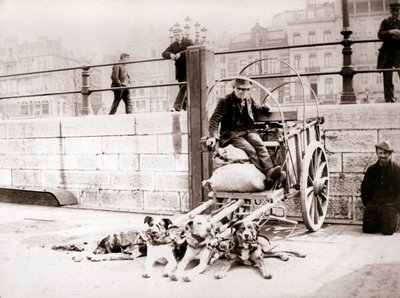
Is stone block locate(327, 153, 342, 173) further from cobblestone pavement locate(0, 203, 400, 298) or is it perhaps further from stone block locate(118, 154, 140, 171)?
stone block locate(118, 154, 140, 171)

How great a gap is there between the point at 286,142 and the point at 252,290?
82.5 inches

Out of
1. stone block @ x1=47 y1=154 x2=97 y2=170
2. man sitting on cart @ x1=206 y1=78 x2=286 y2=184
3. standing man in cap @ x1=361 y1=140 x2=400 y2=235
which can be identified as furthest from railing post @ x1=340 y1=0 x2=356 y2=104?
stone block @ x1=47 y1=154 x2=97 y2=170

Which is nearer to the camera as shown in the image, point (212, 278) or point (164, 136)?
point (212, 278)

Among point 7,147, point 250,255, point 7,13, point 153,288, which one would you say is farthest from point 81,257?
point 7,147

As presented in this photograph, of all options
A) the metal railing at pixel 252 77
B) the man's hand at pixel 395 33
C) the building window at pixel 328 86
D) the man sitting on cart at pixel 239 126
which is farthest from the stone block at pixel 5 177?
the building window at pixel 328 86

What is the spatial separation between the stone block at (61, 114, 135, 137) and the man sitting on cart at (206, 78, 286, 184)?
2.68m

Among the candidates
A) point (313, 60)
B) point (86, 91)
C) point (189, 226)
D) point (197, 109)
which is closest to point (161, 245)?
point (189, 226)

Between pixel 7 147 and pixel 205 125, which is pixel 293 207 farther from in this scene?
pixel 7 147

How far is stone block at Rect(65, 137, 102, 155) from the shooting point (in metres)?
8.41

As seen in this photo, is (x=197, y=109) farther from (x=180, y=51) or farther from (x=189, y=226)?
(x=189, y=226)

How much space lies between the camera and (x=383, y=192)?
5766 mm

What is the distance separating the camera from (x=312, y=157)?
5.95 metres

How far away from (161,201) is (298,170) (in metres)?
2.84

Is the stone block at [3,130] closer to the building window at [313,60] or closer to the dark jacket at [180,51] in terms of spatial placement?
the dark jacket at [180,51]
